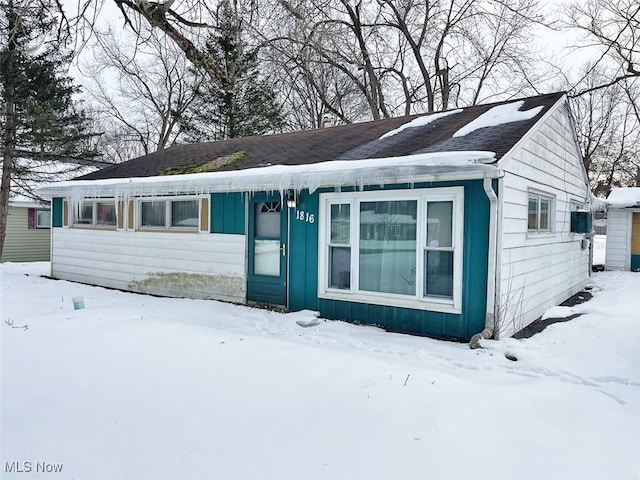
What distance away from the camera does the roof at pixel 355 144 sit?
18.8 ft

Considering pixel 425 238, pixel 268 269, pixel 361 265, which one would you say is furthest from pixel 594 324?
pixel 268 269

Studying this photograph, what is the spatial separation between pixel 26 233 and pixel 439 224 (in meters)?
16.3

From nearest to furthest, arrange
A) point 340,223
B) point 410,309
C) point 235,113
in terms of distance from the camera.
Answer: point 410,309, point 340,223, point 235,113

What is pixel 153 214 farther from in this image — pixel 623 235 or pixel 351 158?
pixel 623 235

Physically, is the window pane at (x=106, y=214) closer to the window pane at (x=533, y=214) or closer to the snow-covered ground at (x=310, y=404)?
the snow-covered ground at (x=310, y=404)

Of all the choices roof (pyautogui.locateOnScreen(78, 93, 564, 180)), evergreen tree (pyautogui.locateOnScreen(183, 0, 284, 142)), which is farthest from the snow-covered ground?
evergreen tree (pyautogui.locateOnScreen(183, 0, 284, 142))

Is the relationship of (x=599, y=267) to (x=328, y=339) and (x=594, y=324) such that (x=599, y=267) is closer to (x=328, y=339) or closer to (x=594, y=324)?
(x=594, y=324)

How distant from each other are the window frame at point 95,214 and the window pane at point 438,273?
261 inches

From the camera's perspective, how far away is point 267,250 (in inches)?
278

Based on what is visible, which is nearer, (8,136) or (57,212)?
(57,212)

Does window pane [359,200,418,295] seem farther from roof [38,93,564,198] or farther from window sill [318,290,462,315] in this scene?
roof [38,93,564,198]

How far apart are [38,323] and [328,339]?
3623 millimetres

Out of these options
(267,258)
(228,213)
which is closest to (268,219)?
(267,258)

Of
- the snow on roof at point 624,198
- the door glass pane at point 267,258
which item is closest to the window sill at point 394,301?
the door glass pane at point 267,258
